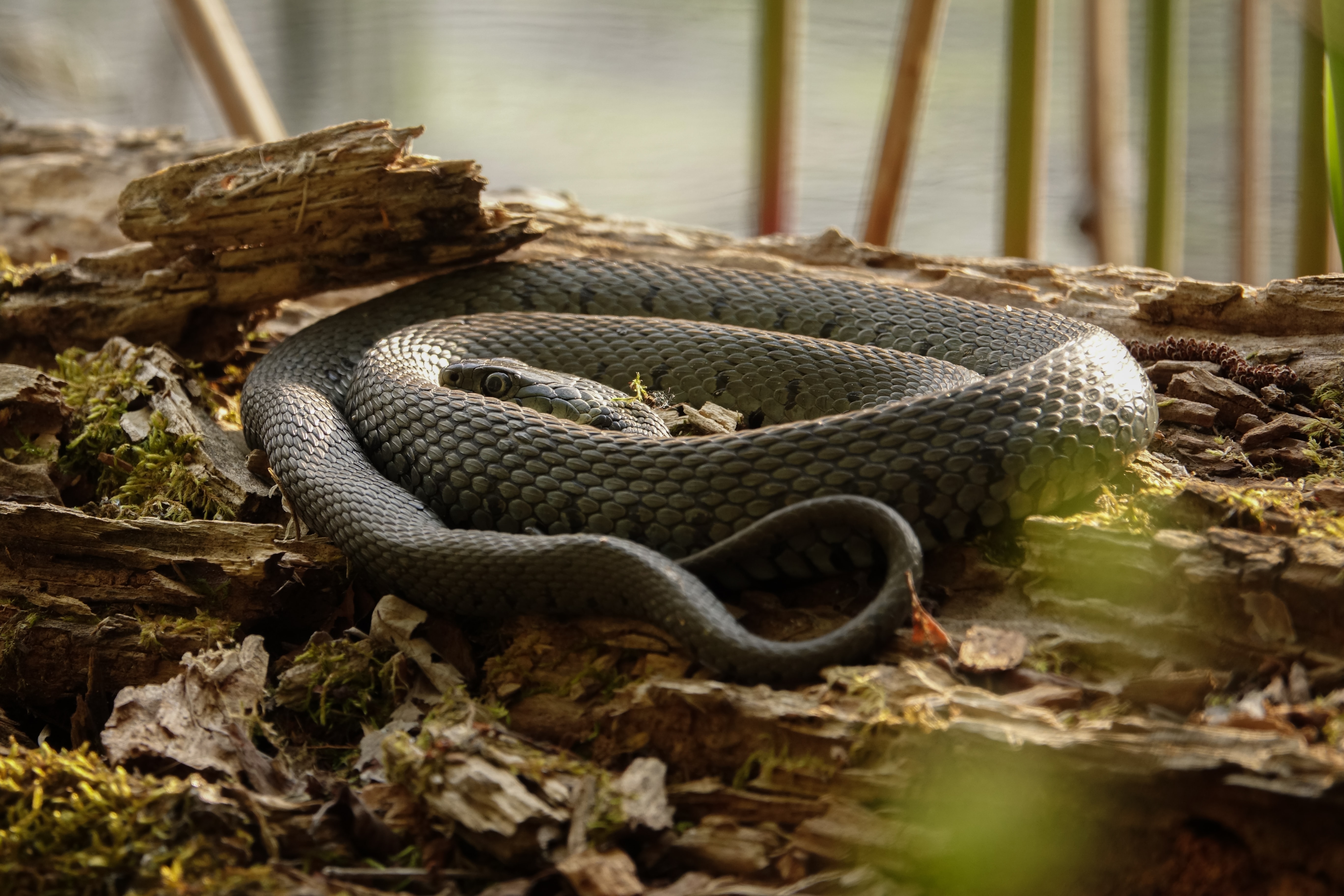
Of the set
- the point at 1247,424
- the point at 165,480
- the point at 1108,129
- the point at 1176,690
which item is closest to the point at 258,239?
the point at 165,480

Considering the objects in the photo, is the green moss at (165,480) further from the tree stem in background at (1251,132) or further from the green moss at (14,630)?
the tree stem in background at (1251,132)

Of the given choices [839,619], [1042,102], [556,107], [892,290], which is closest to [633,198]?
[556,107]

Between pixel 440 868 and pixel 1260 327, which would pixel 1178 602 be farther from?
pixel 1260 327

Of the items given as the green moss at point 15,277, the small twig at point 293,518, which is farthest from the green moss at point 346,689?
the green moss at point 15,277

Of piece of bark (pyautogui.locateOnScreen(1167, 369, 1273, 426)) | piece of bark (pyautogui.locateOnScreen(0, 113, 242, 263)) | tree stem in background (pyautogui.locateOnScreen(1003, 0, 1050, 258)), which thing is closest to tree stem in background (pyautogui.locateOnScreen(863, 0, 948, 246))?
tree stem in background (pyautogui.locateOnScreen(1003, 0, 1050, 258))

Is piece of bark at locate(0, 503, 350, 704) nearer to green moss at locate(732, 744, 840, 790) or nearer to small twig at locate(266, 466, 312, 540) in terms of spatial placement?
small twig at locate(266, 466, 312, 540)

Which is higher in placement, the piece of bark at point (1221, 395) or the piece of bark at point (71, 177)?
the piece of bark at point (71, 177)
